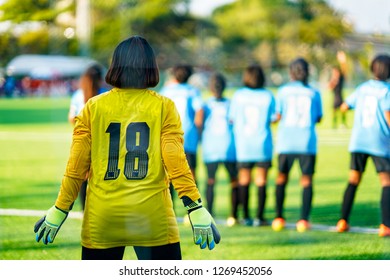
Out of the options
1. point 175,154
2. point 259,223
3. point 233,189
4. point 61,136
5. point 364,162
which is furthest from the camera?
point 61,136

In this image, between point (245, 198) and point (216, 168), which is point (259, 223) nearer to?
point (245, 198)

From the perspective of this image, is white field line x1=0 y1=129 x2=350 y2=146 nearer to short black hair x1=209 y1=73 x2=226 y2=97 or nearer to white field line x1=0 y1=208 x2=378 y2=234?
short black hair x1=209 y1=73 x2=226 y2=97

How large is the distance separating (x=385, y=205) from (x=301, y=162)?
0.77 meters

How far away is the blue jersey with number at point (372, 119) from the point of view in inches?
219

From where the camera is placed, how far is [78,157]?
2.88m

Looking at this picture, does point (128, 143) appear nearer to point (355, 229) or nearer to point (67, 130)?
point (355, 229)

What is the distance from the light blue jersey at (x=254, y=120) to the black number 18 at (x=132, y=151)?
329 centimetres

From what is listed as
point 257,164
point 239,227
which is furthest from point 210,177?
point 239,227

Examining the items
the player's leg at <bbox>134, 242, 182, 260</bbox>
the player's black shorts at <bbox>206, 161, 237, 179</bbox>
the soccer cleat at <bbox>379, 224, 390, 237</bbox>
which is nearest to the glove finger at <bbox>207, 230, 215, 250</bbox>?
the player's leg at <bbox>134, 242, 182, 260</bbox>

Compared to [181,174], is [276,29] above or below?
above

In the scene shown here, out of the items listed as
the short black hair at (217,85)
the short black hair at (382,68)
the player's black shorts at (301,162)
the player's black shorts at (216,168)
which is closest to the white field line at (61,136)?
the player's black shorts at (216,168)

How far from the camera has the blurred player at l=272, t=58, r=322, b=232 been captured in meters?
5.98

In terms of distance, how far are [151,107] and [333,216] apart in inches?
159

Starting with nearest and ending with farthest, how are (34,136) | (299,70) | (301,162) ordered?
(299,70) → (301,162) → (34,136)
